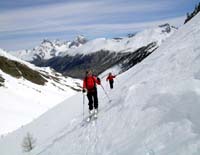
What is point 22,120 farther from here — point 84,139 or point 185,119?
point 185,119

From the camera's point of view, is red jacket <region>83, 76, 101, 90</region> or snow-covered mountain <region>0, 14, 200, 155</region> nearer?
snow-covered mountain <region>0, 14, 200, 155</region>

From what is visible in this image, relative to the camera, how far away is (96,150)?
1505cm

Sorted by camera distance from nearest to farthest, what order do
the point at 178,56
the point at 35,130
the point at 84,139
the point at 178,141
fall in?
1. the point at 178,141
2. the point at 84,139
3. the point at 178,56
4. the point at 35,130

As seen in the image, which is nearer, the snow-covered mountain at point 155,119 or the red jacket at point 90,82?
the snow-covered mountain at point 155,119

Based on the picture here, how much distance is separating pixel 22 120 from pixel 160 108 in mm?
52103

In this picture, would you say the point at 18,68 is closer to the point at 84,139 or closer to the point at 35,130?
the point at 35,130

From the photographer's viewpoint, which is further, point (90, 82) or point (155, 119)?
point (90, 82)

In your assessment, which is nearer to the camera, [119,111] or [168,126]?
[168,126]

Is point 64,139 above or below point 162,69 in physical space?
below

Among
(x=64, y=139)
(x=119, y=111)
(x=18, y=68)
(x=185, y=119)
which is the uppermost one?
(x=185, y=119)

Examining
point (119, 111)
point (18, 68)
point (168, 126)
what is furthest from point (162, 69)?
point (18, 68)

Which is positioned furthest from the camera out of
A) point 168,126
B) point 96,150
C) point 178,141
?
point 96,150

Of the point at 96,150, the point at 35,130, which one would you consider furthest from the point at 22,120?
the point at 96,150

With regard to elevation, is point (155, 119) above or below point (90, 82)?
below
